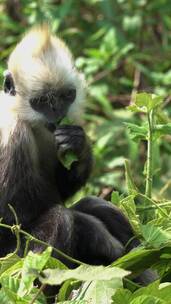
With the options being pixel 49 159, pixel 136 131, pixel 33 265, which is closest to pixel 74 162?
pixel 49 159

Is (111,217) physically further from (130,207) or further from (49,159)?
(130,207)

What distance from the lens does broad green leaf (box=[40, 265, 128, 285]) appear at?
112 inches

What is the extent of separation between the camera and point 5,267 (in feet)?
11.0

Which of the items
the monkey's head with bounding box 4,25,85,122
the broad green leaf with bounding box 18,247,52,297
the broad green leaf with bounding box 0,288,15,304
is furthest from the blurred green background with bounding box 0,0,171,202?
the broad green leaf with bounding box 18,247,52,297

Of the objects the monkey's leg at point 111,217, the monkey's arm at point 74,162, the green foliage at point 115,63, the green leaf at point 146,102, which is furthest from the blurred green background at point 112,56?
the green leaf at point 146,102

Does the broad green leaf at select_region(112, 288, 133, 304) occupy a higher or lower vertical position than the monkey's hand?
lower

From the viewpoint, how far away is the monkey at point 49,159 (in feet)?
13.4

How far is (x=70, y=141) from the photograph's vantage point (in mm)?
4215

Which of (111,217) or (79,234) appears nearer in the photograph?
(79,234)

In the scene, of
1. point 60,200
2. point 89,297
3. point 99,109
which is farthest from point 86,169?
point 99,109

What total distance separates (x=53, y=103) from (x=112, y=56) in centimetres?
368

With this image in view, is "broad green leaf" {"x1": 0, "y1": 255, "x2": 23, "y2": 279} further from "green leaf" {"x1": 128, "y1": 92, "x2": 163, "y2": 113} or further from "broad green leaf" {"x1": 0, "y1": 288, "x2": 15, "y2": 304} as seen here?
"green leaf" {"x1": 128, "y1": 92, "x2": 163, "y2": 113}

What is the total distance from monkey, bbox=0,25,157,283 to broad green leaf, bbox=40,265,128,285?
3.17ft

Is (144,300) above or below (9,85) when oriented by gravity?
below
